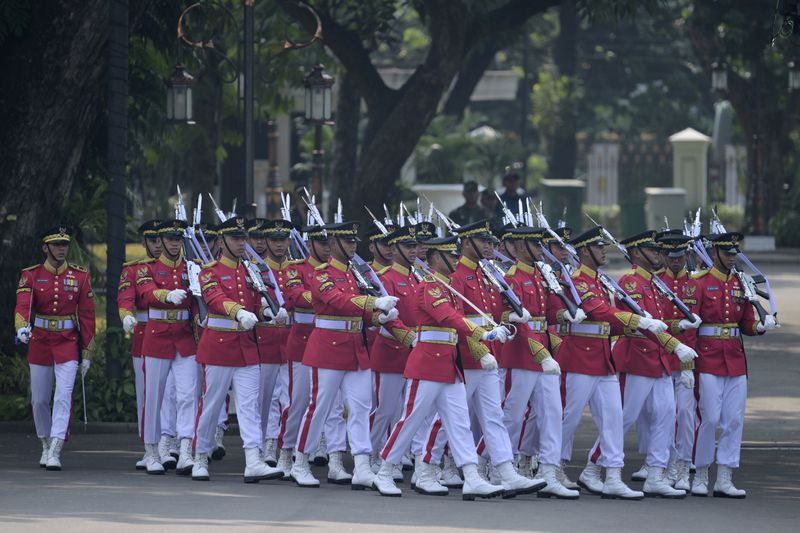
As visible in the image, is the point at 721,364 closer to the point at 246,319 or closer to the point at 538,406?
the point at 538,406

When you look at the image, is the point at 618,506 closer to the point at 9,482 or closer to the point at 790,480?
the point at 790,480

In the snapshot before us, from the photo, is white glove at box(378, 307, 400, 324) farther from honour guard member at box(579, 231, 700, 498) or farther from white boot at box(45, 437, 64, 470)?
white boot at box(45, 437, 64, 470)

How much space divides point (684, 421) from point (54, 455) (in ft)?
15.4

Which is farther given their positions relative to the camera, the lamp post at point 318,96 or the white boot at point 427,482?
the lamp post at point 318,96

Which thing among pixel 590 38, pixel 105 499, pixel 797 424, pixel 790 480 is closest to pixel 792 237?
pixel 590 38

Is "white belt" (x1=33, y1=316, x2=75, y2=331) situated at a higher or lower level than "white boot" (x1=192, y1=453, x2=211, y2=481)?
higher

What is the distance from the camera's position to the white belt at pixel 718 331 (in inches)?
540

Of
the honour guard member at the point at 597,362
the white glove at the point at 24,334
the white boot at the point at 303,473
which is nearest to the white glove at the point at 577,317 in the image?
the honour guard member at the point at 597,362

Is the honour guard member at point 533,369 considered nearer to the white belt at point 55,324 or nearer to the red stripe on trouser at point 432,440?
the red stripe on trouser at point 432,440

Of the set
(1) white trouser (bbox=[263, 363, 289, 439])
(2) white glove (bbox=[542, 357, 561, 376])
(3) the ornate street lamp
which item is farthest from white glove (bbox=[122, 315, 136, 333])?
(3) the ornate street lamp

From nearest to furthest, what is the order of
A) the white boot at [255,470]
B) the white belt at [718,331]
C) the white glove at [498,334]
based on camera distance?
the white glove at [498,334] < the white boot at [255,470] < the white belt at [718,331]

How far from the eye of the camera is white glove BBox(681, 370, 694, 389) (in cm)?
1359

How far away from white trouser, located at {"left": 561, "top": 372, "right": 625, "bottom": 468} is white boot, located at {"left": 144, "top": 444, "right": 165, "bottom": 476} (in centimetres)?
300

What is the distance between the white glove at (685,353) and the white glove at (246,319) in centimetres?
297
